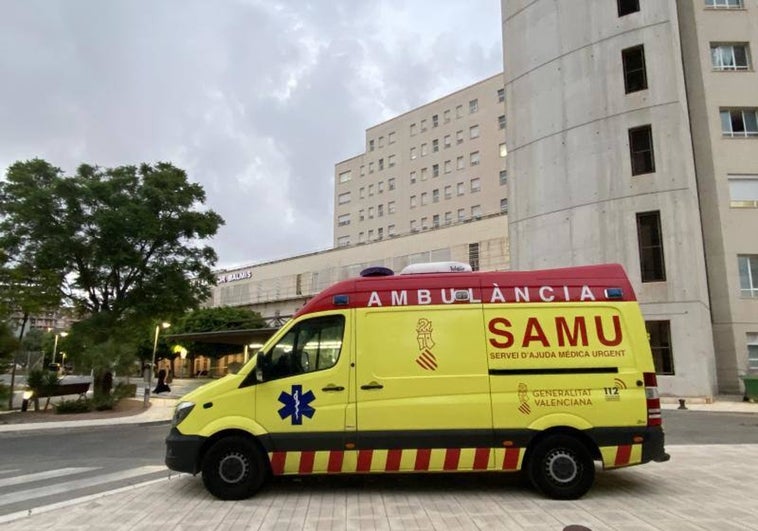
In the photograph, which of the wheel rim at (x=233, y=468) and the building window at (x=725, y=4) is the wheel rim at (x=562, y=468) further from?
the building window at (x=725, y=4)

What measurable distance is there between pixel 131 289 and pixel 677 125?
80.6 ft

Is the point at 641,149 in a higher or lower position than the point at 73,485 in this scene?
higher

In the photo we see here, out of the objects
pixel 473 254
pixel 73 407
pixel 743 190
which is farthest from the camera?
pixel 473 254

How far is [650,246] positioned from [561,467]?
67.1ft

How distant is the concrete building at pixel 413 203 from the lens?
5069cm

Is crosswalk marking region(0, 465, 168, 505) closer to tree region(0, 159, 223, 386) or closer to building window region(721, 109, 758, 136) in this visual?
tree region(0, 159, 223, 386)

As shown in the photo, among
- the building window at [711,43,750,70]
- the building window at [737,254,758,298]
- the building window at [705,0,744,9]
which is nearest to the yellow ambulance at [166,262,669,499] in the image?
the building window at [737,254,758,298]

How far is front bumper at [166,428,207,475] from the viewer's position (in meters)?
6.34

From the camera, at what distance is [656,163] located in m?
23.8

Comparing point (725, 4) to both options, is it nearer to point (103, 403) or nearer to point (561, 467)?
point (561, 467)

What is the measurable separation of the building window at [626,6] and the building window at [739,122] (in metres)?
6.79

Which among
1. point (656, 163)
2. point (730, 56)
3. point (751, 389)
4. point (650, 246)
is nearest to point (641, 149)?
point (656, 163)

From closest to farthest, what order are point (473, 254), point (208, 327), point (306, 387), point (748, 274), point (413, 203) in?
point (306, 387) → point (748, 274) → point (473, 254) → point (208, 327) → point (413, 203)

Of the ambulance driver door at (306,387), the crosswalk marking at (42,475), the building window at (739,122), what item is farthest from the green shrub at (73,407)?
the building window at (739,122)
